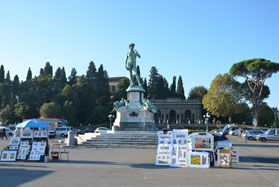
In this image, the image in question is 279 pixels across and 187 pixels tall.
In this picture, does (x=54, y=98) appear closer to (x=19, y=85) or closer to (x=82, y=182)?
(x=19, y=85)

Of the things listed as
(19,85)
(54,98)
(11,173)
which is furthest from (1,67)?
(11,173)

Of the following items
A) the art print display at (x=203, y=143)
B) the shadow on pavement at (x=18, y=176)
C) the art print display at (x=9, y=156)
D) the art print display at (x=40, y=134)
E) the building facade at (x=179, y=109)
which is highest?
the building facade at (x=179, y=109)

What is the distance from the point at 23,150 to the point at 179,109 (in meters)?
69.0

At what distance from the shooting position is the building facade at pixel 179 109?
7875cm

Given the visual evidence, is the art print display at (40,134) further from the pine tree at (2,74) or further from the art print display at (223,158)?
the pine tree at (2,74)

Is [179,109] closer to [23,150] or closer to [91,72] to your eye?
[91,72]

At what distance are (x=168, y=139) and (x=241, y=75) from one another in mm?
48510

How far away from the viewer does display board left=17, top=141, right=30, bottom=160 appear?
13414 millimetres

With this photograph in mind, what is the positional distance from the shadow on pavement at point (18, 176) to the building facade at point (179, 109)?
69.0 m

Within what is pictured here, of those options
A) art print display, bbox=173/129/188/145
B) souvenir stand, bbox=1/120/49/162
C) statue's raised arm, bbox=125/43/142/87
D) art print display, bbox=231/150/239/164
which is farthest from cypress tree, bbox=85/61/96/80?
art print display, bbox=231/150/239/164

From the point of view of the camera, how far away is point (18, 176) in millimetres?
9492

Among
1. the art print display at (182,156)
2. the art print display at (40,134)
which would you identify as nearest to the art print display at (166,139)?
the art print display at (182,156)

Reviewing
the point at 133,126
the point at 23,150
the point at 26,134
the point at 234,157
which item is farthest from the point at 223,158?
the point at 133,126

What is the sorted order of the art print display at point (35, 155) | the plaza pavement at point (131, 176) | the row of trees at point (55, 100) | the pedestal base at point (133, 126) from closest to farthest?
the plaza pavement at point (131, 176) < the art print display at point (35, 155) < the pedestal base at point (133, 126) < the row of trees at point (55, 100)
